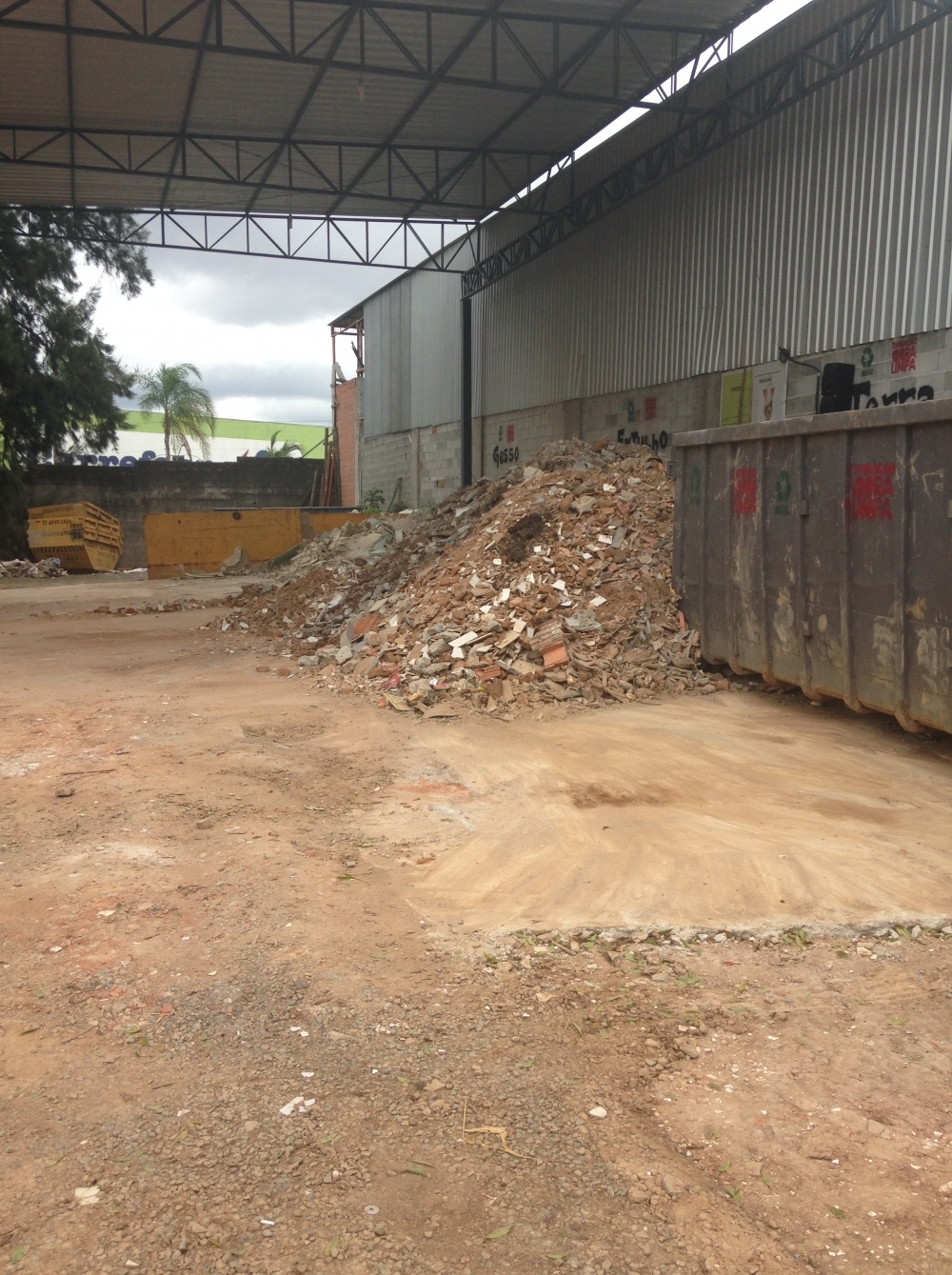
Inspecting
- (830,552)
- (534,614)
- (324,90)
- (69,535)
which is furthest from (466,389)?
(830,552)

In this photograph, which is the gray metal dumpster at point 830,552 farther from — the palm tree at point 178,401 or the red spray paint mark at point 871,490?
the palm tree at point 178,401

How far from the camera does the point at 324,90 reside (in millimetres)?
16578

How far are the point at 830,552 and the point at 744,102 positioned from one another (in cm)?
1039

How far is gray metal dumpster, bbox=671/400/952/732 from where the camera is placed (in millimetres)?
6637

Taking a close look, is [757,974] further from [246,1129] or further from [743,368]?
[743,368]

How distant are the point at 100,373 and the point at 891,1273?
32.4 meters

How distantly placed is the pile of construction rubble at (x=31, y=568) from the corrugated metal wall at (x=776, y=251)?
44.5 ft

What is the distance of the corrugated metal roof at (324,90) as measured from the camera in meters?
14.0

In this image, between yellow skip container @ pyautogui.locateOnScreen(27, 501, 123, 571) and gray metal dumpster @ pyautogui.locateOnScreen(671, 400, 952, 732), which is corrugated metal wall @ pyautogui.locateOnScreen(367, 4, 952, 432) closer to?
gray metal dumpster @ pyautogui.locateOnScreen(671, 400, 952, 732)

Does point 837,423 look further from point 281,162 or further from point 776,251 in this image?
point 281,162

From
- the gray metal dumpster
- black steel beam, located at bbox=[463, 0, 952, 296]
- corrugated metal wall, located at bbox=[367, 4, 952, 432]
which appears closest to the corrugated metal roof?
black steel beam, located at bbox=[463, 0, 952, 296]

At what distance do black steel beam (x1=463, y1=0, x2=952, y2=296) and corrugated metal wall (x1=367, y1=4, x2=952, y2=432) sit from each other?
0.26 m

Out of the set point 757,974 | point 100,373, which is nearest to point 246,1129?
point 757,974

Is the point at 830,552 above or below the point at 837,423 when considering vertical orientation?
below
